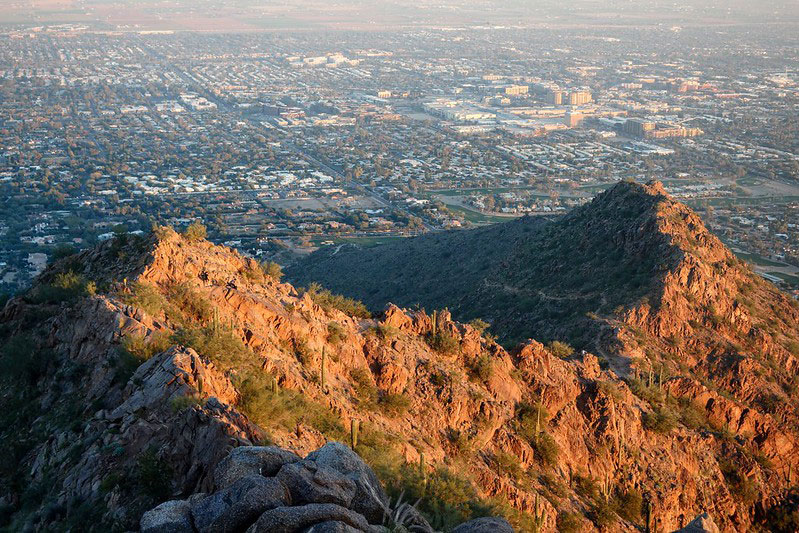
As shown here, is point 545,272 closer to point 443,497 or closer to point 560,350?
point 560,350

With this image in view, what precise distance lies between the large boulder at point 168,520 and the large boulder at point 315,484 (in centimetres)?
136

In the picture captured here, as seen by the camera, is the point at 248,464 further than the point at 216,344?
No

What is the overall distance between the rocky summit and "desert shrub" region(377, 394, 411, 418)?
99 millimetres

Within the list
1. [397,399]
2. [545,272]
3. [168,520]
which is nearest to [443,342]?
[397,399]

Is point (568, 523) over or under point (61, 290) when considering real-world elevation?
under

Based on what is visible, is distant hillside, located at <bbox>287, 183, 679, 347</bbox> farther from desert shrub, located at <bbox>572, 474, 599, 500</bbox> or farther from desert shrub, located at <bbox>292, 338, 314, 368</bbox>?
desert shrub, located at <bbox>292, 338, 314, 368</bbox>

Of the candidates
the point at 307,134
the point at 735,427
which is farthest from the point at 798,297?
the point at 307,134

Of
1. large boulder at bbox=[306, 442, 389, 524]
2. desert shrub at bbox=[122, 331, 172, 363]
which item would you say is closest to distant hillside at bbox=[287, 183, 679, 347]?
desert shrub at bbox=[122, 331, 172, 363]

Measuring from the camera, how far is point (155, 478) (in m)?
14.4

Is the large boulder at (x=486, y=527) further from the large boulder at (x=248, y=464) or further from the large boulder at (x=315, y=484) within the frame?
the large boulder at (x=248, y=464)

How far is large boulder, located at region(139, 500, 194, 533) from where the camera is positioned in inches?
476

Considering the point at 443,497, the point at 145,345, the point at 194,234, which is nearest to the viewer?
the point at 443,497

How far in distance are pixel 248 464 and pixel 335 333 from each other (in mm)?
10432

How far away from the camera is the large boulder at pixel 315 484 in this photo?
12352 millimetres
